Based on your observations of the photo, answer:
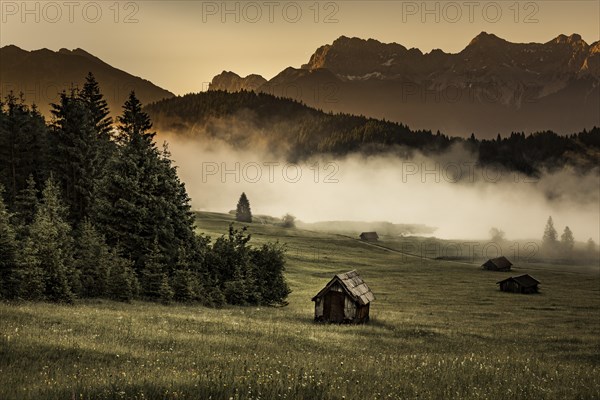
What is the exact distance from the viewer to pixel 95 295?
37.5 metres

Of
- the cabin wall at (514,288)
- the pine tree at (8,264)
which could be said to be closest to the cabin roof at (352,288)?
the pine tree at (8,264)

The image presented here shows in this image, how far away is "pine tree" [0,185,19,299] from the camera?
29.2 meters

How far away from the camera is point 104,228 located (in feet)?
Result: 154

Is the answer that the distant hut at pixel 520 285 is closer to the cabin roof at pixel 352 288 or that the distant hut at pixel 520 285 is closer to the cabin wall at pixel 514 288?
the cabin wall at pixel 514 288

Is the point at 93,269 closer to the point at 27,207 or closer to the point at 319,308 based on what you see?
the point at 319,308

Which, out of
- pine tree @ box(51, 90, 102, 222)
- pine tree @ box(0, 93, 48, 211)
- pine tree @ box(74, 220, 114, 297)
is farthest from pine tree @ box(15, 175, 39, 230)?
pine tree @ box(74, 220, 114, 297)

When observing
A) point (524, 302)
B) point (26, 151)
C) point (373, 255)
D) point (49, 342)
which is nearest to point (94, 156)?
point (26, 151)

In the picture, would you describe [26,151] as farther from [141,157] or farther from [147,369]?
[147,369]

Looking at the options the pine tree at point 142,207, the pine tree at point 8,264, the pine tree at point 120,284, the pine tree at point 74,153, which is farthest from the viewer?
the pine tree at point 74,153

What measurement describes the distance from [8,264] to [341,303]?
26.6 metres

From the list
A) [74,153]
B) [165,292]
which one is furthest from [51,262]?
[74,153]

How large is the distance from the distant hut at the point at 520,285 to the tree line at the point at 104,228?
186 feet

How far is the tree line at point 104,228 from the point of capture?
32.4 m

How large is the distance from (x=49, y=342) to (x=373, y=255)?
140162 mm
